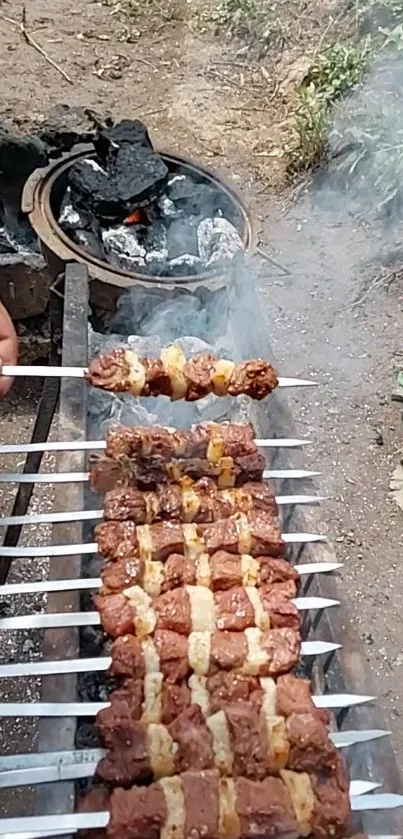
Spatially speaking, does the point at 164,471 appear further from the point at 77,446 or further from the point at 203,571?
the point at 203,571

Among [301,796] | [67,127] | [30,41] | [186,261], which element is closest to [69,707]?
[301,796]

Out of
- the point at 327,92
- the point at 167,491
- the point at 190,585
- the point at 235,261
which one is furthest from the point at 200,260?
the point at 327,92

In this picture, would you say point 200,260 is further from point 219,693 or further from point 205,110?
point 205,110

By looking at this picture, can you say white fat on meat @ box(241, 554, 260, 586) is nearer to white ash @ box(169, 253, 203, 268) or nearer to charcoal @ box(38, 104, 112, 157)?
white ash @ box(169, 253, 203, 268)

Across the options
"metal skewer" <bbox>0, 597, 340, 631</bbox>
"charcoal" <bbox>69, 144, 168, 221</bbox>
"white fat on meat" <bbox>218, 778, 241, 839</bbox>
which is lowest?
"white fat on meat" <bbox>218, 778, 241, 839</bbox>

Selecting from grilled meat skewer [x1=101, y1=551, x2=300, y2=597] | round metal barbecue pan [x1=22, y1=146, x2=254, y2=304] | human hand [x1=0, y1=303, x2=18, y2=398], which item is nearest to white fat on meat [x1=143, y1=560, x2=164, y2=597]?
grilled meat skewer [x1=101, y1=551, x2=300, y2=597]
